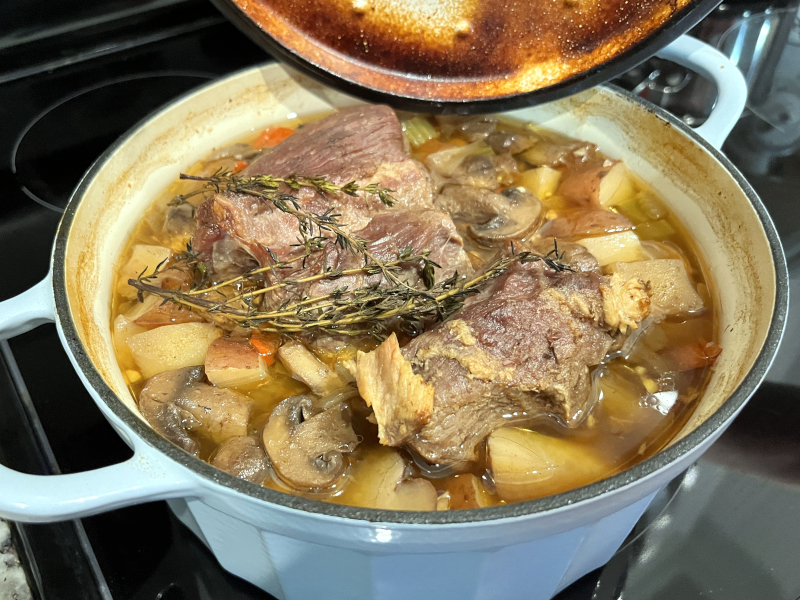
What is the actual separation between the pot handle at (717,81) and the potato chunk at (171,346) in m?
1.33

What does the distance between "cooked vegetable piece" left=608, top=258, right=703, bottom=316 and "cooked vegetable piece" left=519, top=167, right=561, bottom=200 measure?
0.35 m

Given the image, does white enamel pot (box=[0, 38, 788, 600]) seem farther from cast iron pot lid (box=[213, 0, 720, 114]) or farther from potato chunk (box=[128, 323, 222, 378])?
cast iron pot lid (box=[213, 0, 720, 114])

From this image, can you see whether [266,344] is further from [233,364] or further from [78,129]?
[78,129]

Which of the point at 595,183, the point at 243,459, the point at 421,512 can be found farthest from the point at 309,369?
the point at 595,183

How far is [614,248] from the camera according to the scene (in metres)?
1.58

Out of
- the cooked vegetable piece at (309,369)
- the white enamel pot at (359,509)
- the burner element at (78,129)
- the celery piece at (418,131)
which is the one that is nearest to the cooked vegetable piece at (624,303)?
the white enamel pot at (359,509)

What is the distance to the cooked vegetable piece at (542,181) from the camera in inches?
69.9

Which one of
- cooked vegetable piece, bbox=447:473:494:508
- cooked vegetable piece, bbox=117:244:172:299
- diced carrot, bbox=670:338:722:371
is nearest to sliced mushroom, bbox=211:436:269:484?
cooked vegetable piece, bbox=447:473:494:508

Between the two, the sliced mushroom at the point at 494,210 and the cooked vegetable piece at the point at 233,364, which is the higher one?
the sliced mushroom at the point at 494,210

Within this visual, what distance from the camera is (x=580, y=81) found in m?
1.63

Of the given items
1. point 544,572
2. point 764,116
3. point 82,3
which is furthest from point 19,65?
point 764,116

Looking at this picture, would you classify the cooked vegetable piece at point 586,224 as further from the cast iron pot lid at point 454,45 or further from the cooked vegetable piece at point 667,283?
the cast iron pot lid at point 454,45

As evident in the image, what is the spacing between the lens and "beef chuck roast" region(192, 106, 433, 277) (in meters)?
1.41

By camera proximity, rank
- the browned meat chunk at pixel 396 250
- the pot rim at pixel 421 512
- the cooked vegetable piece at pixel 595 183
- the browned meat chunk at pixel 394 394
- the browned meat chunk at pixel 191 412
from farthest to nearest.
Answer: the cooked vegetable piece at pixel 595 183, the browned meat chunk at pixel 396 250, the browned meat chunk at pixel 191 412, the browned meat chunk at pixel 394 394, the pot rim at pixel 421 512
